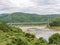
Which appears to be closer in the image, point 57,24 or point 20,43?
point 20,43

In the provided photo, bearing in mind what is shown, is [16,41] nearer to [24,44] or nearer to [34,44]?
[24,44]

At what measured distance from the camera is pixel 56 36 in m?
65.9

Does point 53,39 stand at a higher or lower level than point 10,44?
lower

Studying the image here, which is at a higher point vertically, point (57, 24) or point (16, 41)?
point (16, 41)

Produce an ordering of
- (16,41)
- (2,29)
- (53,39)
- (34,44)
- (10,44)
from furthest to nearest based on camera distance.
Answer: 1. (2,29)
2. (53,39)
3. (34,44)
4. (16,41)
5. (10,44)

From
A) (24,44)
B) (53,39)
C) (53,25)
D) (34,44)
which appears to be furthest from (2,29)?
(53,25)

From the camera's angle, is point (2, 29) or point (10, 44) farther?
point (2, 29)

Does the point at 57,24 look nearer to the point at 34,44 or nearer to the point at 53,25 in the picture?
the point at 53,25

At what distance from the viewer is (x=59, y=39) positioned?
212ft

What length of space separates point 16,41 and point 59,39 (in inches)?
973

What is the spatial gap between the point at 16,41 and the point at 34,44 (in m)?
6.25

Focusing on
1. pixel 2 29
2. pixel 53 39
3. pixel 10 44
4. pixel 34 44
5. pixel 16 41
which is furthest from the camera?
pixel 2 29

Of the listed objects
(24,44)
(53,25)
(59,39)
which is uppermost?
(24,44)

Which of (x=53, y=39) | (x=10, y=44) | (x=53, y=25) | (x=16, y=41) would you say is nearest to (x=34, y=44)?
(x=16, y=41)
